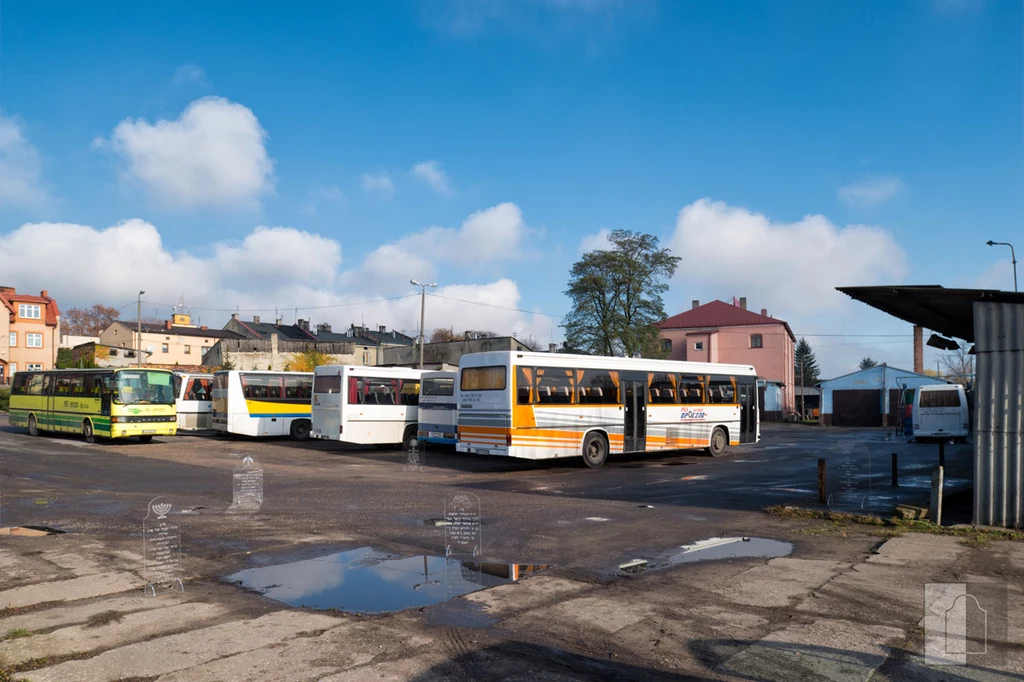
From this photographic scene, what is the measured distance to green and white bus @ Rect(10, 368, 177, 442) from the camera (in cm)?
2583

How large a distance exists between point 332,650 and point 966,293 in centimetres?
961

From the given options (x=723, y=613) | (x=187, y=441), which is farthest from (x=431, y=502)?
(x=187, y=441)

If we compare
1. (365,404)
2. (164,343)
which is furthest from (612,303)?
(164,343)

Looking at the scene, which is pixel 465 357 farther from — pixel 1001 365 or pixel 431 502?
pixel 1001 365

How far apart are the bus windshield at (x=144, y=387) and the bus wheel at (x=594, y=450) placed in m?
15.5

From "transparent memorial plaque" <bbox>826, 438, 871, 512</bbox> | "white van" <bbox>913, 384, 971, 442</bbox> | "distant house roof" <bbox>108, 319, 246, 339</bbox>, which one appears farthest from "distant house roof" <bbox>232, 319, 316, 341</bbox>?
"transparent memorial plaque" <bbox>826, 438, 871, 512</bbox>

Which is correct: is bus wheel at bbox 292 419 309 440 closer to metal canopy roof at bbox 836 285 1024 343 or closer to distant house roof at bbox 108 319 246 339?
metal canopy roof at bbox 836 285 1024 343

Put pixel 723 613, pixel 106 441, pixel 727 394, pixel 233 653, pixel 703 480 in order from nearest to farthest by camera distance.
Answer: pixel 233 653 → pixel 723 613 → pixel 703 480 → pixel 727 394 → pixel 106 441

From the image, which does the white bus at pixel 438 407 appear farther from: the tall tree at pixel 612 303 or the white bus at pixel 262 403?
the tall tree at pixel 612 303

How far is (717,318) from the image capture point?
7075cm

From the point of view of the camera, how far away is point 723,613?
6551 millimetres

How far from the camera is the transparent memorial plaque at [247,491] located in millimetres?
12281

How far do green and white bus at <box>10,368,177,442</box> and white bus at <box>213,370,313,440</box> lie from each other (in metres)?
2.63

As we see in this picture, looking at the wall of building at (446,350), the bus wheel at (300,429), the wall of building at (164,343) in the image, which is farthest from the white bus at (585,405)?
the wall of building at (164,343)
